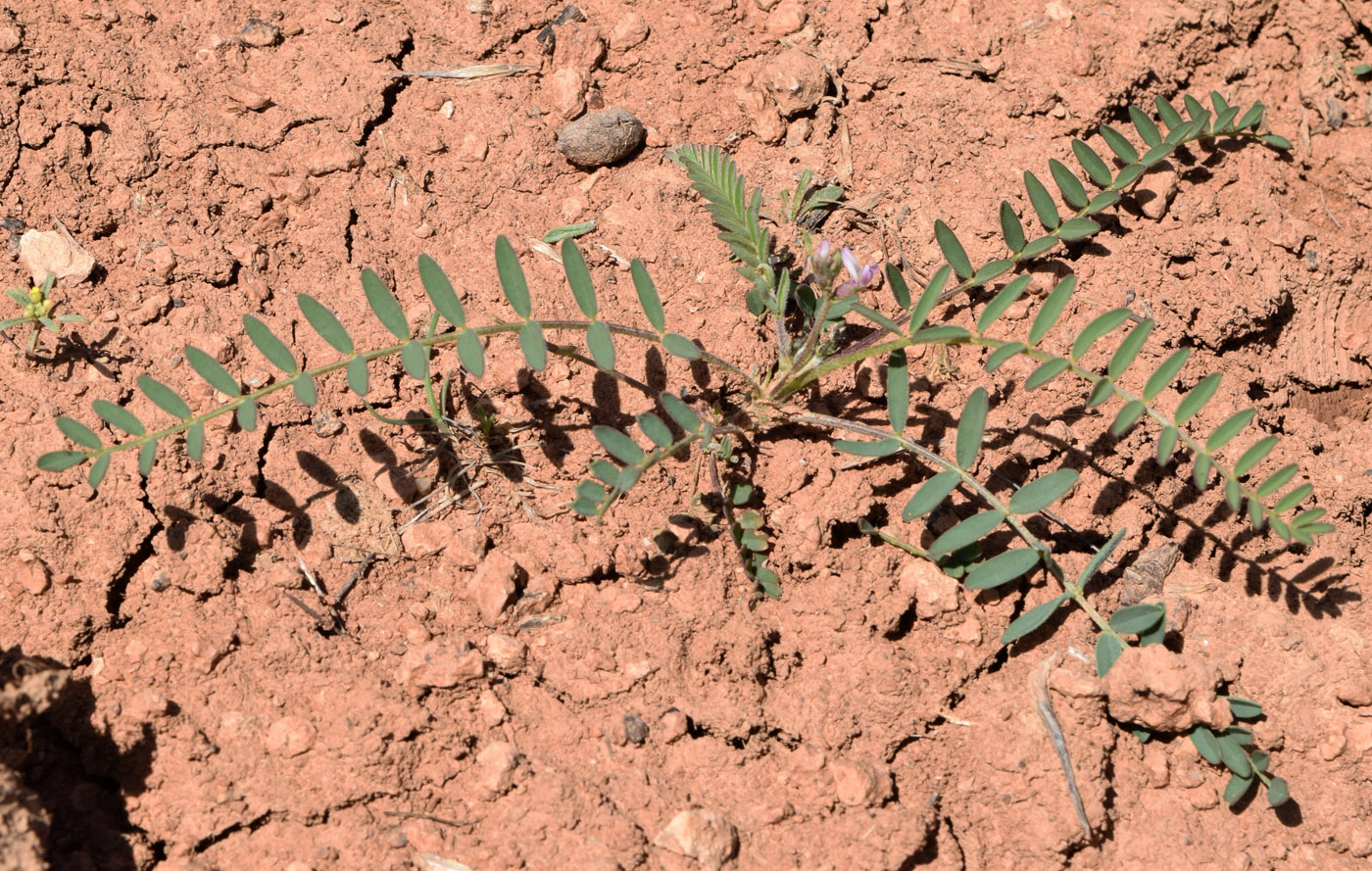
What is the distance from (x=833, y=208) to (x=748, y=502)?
1.01m

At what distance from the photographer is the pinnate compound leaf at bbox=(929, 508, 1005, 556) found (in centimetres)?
253

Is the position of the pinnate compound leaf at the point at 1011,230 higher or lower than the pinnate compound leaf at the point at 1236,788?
higher

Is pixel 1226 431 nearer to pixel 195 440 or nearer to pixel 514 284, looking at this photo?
pixel 514 284

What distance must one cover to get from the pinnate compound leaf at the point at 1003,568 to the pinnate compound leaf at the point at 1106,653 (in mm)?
276

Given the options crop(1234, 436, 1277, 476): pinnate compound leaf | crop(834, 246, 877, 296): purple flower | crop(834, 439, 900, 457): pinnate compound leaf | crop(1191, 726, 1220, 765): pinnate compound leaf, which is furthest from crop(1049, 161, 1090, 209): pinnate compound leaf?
crop(1191, 726, 1220, 765): pinnate compound leaf

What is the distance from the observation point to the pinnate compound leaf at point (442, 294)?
2.52 meters

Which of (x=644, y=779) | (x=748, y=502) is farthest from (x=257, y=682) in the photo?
(x=748, y=502)

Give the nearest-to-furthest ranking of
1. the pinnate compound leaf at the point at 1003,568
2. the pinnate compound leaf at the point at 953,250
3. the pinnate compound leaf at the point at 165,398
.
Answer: the pinnate compound leaf at the point at 165,398 → the pinnate compound leaf at the point at 1003,568 → the pinnate compound leaf at the point at 953,250

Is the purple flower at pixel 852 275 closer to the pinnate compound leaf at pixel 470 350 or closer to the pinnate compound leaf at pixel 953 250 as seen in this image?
the pinnate compound leaf at pixel 953 250

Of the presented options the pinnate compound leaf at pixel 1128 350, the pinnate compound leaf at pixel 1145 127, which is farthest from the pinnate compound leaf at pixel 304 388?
the pinnate compound leaf at pixel 1145 127

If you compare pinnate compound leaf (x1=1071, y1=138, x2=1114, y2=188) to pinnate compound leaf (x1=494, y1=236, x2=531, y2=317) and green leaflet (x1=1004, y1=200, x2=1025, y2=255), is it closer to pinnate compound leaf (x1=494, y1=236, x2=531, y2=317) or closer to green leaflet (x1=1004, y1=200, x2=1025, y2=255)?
green leaflet (x1=1004, y1=200, x2=1025, y2=255)

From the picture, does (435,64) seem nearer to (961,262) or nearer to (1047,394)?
(961,262)

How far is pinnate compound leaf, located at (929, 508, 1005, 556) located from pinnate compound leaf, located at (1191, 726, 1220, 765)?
751mm

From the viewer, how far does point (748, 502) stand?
9.50ft
